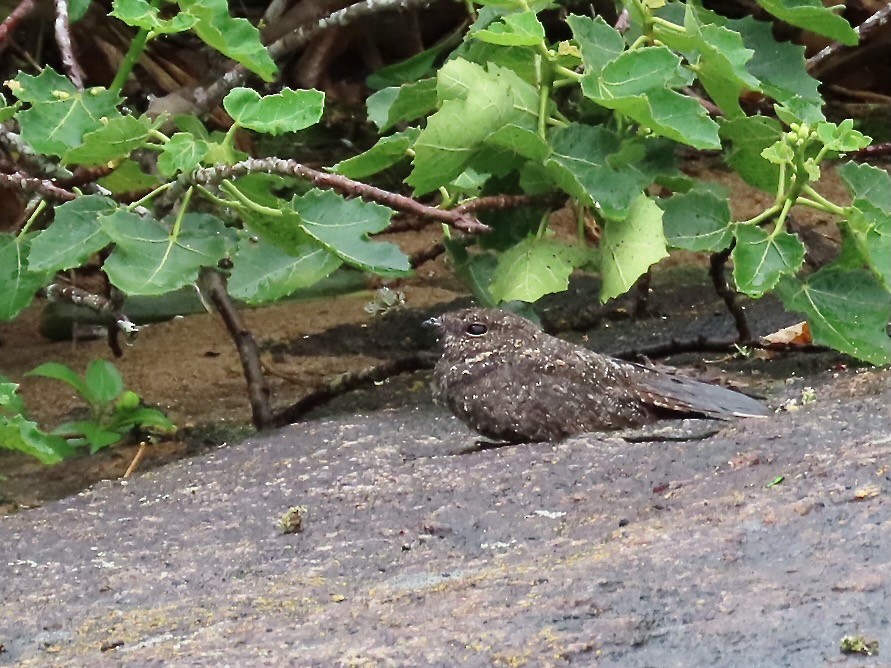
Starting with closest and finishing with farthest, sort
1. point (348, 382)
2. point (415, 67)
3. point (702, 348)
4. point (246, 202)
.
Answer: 1. point (246, 202)
2. point (348, 382)
3. point (702, 348)
4. point (415, 67)

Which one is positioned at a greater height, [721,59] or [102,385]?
[721,59]

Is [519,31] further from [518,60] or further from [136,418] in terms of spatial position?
[136,418]

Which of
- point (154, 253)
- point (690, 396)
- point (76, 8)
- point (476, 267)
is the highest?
point (76, 8)

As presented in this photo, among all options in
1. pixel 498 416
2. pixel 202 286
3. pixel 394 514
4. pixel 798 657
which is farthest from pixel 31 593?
pixel 202 286

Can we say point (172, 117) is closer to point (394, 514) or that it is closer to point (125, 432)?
point (125, 432)

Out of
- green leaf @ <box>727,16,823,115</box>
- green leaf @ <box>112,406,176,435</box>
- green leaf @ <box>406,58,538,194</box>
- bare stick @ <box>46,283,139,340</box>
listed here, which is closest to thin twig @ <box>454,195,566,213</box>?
green leaf @ <box>406,58,538,194</box>

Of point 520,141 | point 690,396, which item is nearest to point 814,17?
point 520,141

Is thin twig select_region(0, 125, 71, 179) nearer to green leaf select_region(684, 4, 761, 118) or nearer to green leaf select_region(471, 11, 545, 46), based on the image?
green leaf select_region(471, 11, 545, 46)
